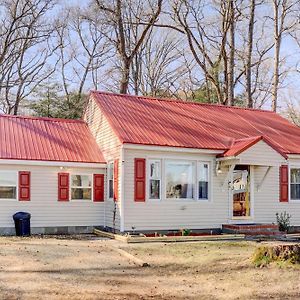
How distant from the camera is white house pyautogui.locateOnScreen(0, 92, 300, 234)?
58.3 feet

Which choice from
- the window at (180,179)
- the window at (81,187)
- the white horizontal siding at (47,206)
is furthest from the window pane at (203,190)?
the window at (81,187)

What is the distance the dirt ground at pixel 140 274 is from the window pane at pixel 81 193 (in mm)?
4790

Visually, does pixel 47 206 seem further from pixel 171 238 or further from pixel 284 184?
pixel 284 184

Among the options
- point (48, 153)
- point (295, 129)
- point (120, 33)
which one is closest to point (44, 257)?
point (48, 153)

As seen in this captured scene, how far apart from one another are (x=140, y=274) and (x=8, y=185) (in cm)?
932

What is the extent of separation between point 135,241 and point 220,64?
A: 69.9 ft

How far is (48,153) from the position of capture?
18688 millimetres

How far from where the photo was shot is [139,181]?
57.8 ft

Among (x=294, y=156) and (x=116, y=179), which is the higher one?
(x=294, y=156)

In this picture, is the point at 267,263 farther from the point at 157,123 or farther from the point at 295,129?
the point at 295,129

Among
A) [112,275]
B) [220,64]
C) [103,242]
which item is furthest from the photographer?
[220,64]

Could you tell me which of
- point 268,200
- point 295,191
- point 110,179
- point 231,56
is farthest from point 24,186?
point 231,56

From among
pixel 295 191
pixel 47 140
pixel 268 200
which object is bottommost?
pixel 268 200

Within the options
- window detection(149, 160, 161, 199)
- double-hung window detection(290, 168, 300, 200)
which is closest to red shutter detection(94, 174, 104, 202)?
window detection(149, 160, 161, 199)
